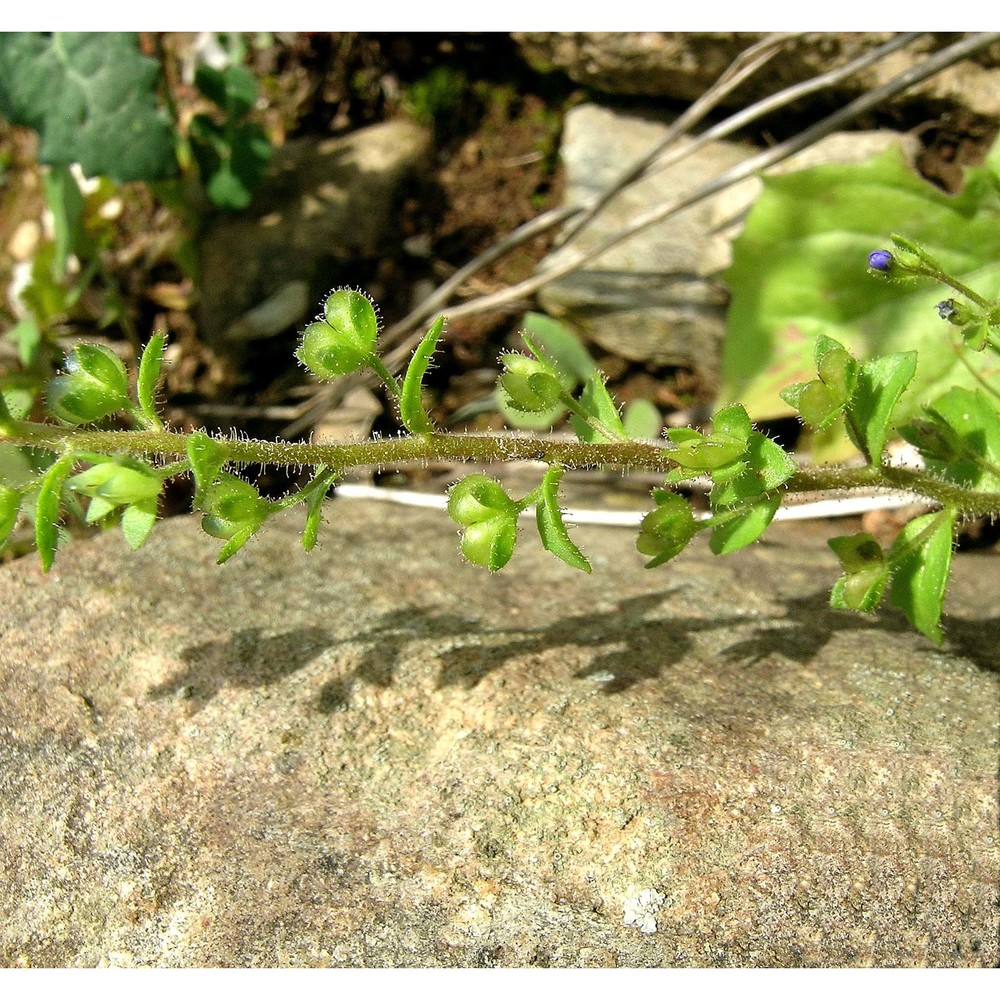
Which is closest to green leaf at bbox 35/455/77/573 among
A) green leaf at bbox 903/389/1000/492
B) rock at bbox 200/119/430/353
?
green leaf at bbox 903/389/1000/492

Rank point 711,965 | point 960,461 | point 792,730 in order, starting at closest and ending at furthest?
1. point 711,965
2. point 792,730
3. point 960,461

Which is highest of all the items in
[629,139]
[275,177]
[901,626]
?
[629,139]

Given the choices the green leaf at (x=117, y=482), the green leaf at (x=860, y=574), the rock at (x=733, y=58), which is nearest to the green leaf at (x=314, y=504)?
the green leaf at (x=117, y=482)

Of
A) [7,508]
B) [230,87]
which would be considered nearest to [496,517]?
[7,508]

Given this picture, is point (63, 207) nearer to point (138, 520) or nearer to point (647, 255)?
point (647, 255)

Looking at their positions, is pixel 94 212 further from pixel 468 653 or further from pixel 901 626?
pixel 901 626

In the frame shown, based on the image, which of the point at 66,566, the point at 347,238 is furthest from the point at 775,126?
the point at 66,566
